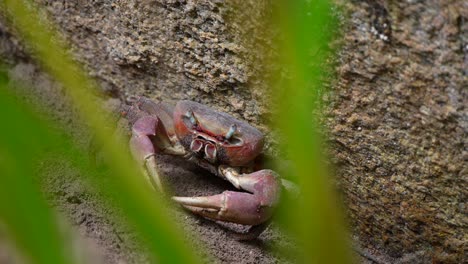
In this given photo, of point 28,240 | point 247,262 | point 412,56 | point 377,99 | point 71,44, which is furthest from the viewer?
point 71,44

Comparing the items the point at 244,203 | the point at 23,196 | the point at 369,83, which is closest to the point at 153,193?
the point at 23,196

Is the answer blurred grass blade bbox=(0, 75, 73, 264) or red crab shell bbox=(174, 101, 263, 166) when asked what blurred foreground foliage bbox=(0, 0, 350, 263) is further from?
red crab shell bbox=(174, 101, 263, 166)

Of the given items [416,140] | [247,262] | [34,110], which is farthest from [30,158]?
[247,262]

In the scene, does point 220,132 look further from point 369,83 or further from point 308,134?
point 308,134

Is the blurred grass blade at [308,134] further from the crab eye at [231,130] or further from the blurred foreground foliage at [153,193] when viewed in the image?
the crab eye at [231,130]

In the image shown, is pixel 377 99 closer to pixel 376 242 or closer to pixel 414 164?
pixel 414 164

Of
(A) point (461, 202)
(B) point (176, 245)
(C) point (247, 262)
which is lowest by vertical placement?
(C) point (247, 262)
